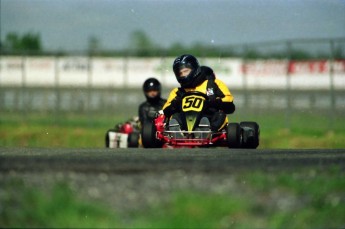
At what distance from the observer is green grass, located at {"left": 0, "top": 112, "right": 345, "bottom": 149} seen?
20.9 metres

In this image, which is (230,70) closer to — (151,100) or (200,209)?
(151,100)

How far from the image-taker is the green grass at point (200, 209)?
5.43 meters

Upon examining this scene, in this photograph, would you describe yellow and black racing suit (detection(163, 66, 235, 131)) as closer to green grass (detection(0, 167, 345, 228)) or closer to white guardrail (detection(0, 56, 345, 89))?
green grass (detection(0, 167, 345, 228))

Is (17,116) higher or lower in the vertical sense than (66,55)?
lower

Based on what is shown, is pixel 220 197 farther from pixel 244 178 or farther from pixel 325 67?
pixel 325 67

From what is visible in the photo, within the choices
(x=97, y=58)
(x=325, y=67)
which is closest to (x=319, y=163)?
(x=325, y=67)

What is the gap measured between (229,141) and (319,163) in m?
6.06

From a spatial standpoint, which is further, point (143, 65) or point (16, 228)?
point (143, 65)

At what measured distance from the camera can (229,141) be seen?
12.8 metres

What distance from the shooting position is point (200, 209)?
5512mm

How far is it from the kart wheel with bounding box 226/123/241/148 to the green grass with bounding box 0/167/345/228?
22.4 feet

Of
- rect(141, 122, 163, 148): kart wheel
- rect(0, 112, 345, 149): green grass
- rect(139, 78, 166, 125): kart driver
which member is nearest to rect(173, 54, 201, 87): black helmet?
rect(141, 122, 163, 148): kart wheel

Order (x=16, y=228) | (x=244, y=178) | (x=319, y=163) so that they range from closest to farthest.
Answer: (x=16, y=228), (x=244, y=178), (x=319, y=163)

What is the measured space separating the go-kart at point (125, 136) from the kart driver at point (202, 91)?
2363 mm
